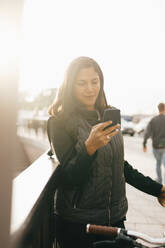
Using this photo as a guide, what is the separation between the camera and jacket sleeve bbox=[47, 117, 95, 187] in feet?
4.70

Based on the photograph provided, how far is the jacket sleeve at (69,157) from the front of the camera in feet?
4.70

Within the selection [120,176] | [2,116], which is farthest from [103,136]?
[2,116]

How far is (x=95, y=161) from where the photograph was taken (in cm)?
155

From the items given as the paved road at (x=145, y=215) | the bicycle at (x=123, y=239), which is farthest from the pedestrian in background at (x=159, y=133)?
the bicycle at (x=123, y=239)

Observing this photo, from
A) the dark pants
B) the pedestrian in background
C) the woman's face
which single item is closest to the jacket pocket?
the dark pants

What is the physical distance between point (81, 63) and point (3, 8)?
4.15 ft

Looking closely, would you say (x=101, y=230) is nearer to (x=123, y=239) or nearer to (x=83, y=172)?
(x=123, y=239)

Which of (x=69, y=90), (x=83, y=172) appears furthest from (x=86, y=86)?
(x=83, y=172)

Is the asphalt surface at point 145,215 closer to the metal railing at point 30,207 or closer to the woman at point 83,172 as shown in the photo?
the metal railing at point 30,207

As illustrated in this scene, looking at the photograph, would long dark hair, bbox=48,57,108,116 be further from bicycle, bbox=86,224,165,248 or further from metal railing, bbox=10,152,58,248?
bicycle, bbox=86,224,165,248

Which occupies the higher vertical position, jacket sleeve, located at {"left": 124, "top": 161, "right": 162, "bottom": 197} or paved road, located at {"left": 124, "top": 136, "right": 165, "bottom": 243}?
jacket sleeve, located at {"left": 124, "top": 161, "right": 162, "bottom": 197}

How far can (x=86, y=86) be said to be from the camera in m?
1.73

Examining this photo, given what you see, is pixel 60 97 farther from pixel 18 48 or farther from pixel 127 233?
pixel 18 48

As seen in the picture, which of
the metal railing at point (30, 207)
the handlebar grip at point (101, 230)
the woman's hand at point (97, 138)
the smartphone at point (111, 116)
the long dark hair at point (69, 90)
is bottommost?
the handlebar grip at point (101, 230)
